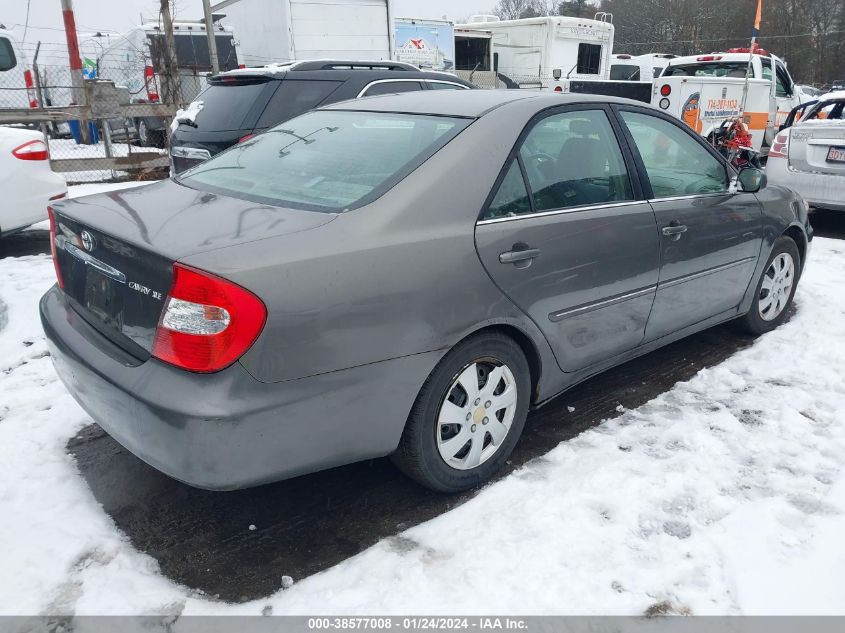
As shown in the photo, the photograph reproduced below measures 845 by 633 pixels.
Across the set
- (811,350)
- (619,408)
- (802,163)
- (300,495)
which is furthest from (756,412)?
(802,163)

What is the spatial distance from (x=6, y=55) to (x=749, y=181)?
15.4m

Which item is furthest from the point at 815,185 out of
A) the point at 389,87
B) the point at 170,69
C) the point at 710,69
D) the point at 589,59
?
the point at 589,59

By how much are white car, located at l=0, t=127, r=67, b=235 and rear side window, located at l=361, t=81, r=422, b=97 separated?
10.2 feet

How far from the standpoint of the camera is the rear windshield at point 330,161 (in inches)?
104

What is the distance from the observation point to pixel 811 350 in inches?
169

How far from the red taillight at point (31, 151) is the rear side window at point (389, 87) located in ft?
10.1

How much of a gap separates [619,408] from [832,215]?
289 inches

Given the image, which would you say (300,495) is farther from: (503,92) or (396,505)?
(503,92)

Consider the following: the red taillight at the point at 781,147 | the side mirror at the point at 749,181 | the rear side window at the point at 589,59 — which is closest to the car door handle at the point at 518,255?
the side mirror at the point at 749,181

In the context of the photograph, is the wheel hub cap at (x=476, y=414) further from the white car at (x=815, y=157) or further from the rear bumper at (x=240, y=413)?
the white car at (x=815, y=157)

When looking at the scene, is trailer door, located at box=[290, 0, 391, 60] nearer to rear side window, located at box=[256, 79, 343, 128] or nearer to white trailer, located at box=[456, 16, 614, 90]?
white trailer, located at box=[456, 16, 614, 90]

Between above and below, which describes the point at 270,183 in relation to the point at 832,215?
above

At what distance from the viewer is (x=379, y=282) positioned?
2.31 metres

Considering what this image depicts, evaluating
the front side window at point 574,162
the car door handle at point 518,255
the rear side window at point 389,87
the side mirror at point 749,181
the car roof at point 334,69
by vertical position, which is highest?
the car roof at point 334,69
